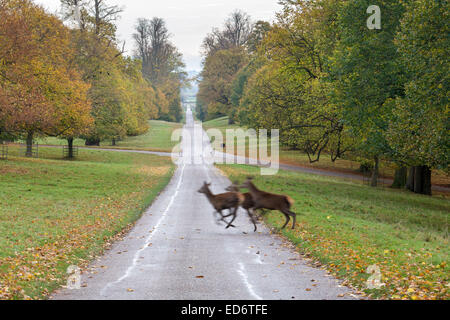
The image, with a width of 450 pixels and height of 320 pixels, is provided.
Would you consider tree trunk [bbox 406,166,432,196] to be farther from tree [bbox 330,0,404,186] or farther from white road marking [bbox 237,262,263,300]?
white road marking [bbox 237,262,263,300]

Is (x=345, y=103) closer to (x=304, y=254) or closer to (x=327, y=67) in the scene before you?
(x=327, y=67)

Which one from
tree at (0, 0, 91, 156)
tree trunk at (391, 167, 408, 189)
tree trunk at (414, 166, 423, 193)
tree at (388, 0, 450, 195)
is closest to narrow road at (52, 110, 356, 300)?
tree at (388, 0, 450, 195)

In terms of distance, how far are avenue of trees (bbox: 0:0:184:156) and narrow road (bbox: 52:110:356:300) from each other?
16088 mm

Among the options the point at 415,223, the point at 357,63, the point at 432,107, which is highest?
the point at 357,63

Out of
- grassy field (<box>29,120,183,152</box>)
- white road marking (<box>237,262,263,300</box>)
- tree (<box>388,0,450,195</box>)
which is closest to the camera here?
white road marking (<box>237,262,263,300</box>)

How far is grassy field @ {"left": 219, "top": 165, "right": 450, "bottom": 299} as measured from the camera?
10133mm

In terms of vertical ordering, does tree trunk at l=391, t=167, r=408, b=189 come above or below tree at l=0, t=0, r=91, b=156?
below

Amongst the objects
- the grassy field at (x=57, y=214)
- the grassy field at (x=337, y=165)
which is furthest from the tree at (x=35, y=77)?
the grassy field at (x=337, y=165)

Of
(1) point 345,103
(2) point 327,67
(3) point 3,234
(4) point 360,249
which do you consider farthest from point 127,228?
(2) point 327,67

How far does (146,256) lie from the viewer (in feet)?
42.2

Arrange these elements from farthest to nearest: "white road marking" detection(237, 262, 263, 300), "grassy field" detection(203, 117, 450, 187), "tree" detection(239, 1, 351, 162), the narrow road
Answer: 1. "grassy field" detection(203, 117, 450, 187)
2. "tree" detection(239, 1, 351, 162)
3. the narrow road
4. "white road marking" detection(237, 262, 263, 300)

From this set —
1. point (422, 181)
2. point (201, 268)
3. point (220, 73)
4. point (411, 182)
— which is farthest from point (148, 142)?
point (201, 268)

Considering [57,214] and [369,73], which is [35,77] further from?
[369,73]

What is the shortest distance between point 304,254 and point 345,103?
54.7 feet
